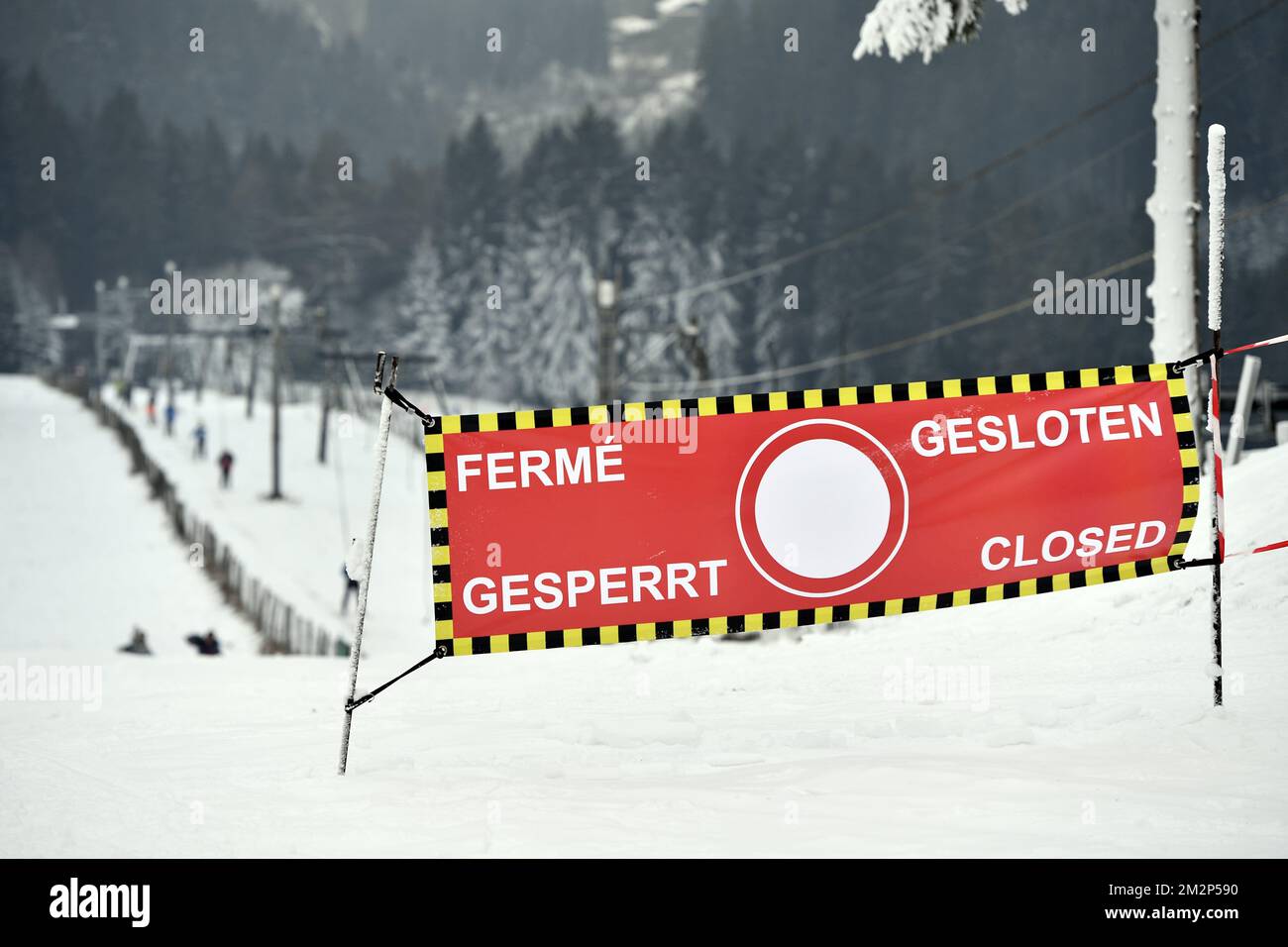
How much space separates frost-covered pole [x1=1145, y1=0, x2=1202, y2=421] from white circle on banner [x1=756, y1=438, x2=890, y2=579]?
6325 millimetres

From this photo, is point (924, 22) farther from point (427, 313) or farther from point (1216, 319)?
point (427, 313)

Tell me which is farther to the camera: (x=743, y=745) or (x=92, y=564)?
(x=92, y=564)

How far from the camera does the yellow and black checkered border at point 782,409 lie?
608cm

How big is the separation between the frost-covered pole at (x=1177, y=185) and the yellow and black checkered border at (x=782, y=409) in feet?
17.6

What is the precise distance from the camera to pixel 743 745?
A: 6617 mm

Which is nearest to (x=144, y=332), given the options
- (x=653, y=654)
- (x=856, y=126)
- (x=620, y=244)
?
(x=620, y=244)

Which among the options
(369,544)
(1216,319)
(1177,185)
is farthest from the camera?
(1177,185)

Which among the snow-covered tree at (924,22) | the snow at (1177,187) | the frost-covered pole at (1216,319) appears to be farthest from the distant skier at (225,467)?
the frost-covered pole at (1216,319)

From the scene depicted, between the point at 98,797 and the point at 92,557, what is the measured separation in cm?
2905

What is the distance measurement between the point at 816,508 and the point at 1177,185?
7126 millimetres

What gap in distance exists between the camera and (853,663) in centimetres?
914

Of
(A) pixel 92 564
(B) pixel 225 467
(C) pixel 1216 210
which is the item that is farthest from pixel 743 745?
(B) pixel 225 467

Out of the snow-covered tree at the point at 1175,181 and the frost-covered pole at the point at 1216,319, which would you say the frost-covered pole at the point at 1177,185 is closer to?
the snow-covered tree at the point at 1175,181
